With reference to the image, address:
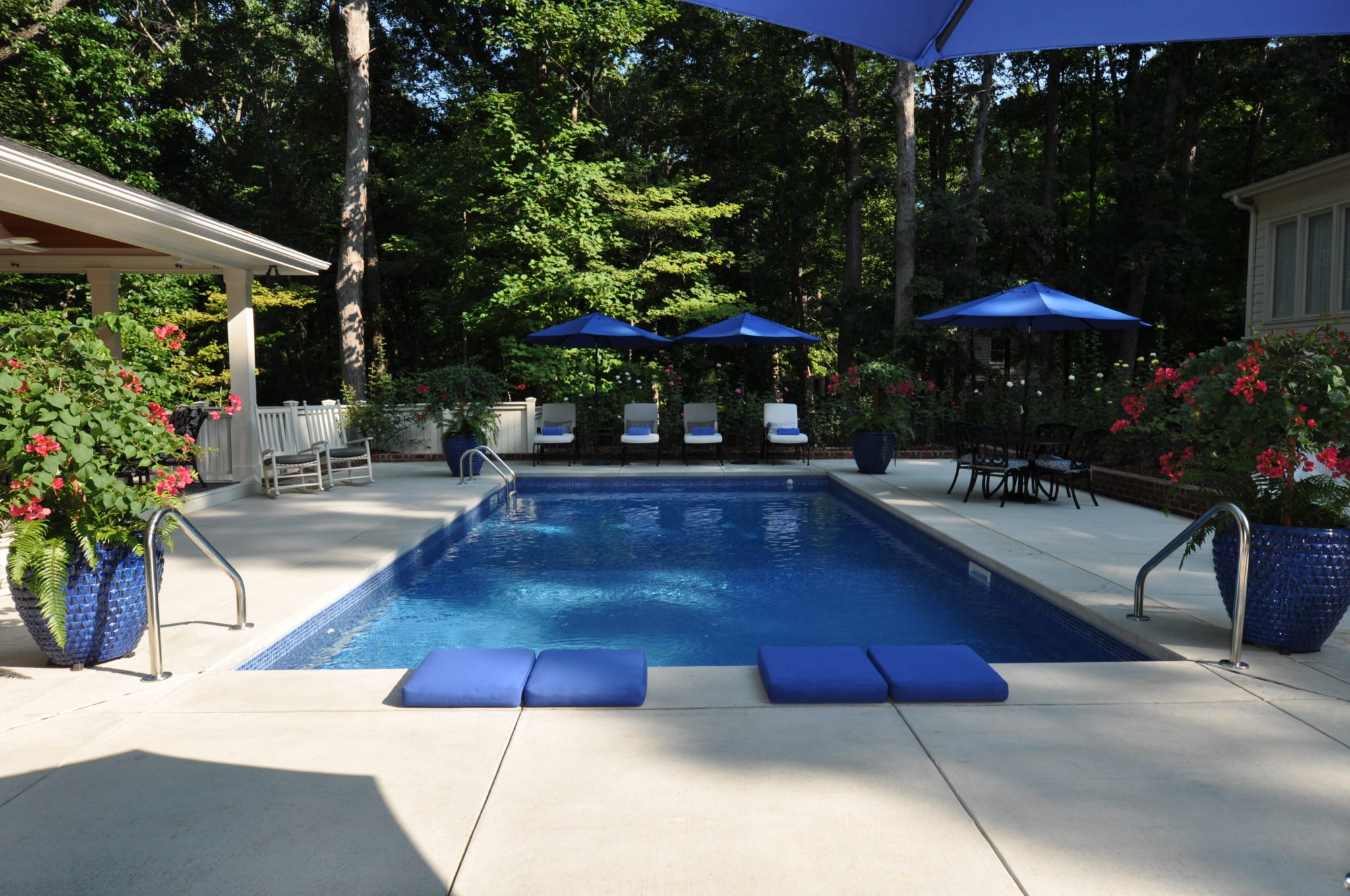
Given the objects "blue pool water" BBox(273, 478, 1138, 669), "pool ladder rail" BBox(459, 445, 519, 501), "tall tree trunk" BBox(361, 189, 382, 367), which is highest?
"tall tree trunk" BBox(361, 189, 382, 367)

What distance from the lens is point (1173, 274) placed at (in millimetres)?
18719

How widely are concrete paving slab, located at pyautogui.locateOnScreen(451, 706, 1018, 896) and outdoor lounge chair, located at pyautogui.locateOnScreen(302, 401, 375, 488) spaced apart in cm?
787

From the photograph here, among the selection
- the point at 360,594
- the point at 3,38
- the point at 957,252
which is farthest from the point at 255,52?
the point at 360,594

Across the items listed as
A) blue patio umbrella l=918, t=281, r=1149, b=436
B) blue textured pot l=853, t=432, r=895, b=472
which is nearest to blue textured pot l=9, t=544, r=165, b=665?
blue patio umbrella l=918, t=281, r=1149, b=436

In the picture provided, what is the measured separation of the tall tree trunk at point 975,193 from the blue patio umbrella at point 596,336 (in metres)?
7.23

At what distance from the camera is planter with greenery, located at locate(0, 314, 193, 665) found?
3471 mm

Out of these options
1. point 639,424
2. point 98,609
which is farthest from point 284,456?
point 98,609

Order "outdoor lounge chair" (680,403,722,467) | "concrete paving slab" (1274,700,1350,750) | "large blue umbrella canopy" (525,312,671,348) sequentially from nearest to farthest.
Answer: "concrete paving slab" (1274,700,1350,750) → "large blue umbrella canopy" (525,312,671,348) → "outdoor lounge chair" (680,403,722,467)

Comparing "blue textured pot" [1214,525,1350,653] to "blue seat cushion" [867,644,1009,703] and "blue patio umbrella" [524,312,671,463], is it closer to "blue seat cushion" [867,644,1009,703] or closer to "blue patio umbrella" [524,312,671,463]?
"blue seat cushion" [867,644,1009,703]

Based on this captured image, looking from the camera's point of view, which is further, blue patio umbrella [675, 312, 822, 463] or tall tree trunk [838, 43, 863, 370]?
tall tree trunk [838, 43, 863, 370]

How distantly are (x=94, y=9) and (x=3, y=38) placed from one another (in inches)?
129

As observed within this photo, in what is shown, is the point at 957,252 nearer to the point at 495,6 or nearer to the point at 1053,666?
the point at 495,6

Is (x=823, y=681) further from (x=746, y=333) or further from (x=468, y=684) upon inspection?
(x=746, y=333)

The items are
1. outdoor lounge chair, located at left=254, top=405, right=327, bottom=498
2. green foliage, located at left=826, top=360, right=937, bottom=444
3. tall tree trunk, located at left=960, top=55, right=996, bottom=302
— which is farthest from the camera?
tall tree trunk, located at left=960, top=55, right=996, bottom=302
